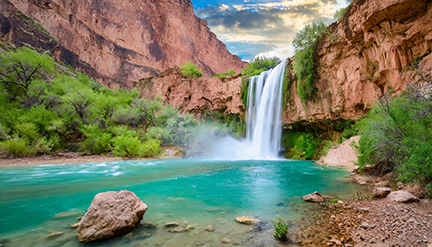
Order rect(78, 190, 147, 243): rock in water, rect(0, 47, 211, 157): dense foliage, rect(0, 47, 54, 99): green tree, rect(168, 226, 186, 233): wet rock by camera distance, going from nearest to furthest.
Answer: rect(78, 190, 147, 243): rock in water
rect(168, 226, 186, 233): wet rock
rect(0, 47, 211, 157): dense foliage
rect(0, 47, 54, 99): green tree

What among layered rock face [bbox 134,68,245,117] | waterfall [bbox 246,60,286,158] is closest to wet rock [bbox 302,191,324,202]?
waterfall [bbox 246,60,286,158]

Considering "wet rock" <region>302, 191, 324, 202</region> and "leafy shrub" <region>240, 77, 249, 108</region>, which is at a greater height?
"leafy shrub" <region>240, 77, 249, 108</region>

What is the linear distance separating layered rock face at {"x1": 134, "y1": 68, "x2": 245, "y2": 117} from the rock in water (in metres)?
21.7

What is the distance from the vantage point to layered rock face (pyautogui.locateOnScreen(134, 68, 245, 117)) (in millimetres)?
25359

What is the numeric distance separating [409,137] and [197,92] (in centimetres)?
2602

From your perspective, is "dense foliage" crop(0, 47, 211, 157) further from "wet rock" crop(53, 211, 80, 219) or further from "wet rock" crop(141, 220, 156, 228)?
"wet rock" crop(141, 220, 156, 228)

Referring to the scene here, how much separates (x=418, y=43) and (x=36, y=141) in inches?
907

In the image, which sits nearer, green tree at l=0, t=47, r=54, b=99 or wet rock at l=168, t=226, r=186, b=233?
wet rock at l=168, t=226, r=186, b=233

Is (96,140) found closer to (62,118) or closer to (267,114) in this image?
(62,118)

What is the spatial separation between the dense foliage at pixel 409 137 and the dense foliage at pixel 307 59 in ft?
35.0

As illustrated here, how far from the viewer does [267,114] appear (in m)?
20.8

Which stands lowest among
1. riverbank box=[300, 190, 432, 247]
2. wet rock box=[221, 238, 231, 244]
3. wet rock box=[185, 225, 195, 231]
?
wet rock box=[185, 225, 195, 231]

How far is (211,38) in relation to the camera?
76375 millimetres

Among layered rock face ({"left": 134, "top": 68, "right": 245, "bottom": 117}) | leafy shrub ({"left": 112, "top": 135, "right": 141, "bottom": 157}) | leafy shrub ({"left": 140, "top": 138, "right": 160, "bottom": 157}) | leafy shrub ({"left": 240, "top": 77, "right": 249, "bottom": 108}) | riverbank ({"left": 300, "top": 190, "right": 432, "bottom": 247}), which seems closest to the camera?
riverbank ({"left": 300, "top": 190, "right": 432, "bottom": 247})
